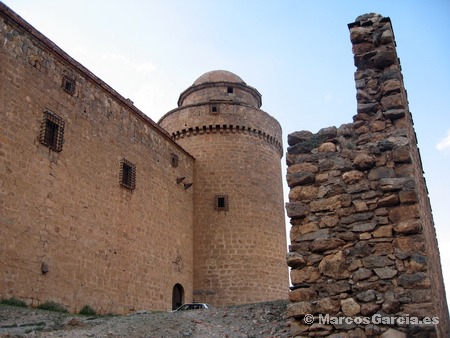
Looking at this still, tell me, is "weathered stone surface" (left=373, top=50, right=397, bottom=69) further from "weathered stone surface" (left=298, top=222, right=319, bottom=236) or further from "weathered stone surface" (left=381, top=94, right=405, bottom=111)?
"weathered stone surface" (left=298, top=222, right=319, bottom=236)

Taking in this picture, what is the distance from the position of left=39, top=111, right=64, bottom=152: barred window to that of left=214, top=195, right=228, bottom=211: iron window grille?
8.63m

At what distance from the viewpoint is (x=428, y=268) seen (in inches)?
202

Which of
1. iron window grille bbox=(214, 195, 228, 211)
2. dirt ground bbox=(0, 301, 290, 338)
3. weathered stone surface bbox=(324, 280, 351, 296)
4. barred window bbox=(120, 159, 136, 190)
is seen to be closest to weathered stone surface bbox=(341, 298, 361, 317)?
weathered stone surface bbox=(324, 280, 351, 296)

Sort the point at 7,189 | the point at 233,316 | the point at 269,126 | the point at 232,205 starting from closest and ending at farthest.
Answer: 1. the point at 233,316
2. the point at 7,189
3. the point at 232,205
4. the point at 269,126

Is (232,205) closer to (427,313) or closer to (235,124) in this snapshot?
(235,124)

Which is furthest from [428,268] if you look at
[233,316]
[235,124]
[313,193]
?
[235,124]

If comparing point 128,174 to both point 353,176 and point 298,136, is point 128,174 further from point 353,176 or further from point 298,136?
point 353,176

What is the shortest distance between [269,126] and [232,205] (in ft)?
15.4

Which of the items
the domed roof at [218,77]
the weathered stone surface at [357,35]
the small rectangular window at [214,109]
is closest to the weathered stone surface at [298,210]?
the weathered stone surface at [357,35]

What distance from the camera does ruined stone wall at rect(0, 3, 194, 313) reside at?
40.5 feet

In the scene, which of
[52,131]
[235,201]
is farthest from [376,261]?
[235,201]

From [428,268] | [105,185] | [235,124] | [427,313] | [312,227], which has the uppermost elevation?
[235,124]

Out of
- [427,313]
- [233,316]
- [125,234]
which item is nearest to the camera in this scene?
[427,313]

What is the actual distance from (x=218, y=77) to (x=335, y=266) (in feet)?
67.6
